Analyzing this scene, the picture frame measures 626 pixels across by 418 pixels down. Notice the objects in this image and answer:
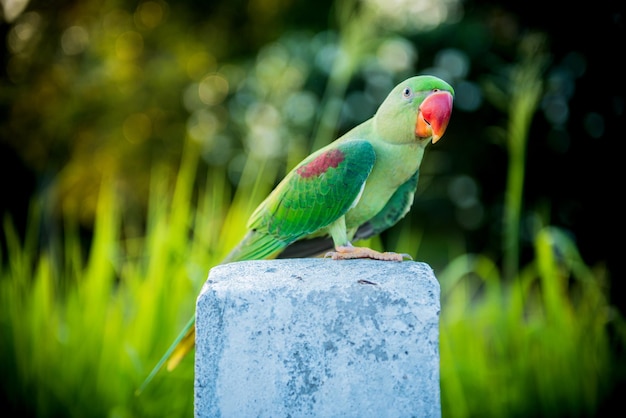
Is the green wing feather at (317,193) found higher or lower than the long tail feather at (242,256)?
higher

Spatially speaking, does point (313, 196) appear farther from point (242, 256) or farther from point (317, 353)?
point (317, 353)

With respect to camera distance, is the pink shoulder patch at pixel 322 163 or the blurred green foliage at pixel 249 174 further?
the blurred green foliage at pixel 249 174

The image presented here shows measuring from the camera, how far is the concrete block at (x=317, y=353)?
54.4 inches

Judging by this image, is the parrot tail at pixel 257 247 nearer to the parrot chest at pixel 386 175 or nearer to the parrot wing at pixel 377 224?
the parrot wing at pixel 377 224

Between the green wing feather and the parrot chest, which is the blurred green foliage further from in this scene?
the parrot chest

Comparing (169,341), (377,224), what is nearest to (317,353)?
(377,224)

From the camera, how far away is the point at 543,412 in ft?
7.66

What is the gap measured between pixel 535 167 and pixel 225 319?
13.4 ft

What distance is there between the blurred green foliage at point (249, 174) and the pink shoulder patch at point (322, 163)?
804 millimetres

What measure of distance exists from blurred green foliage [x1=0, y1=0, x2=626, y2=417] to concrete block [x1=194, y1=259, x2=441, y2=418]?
89 centimetres

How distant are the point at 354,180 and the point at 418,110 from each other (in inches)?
9.9

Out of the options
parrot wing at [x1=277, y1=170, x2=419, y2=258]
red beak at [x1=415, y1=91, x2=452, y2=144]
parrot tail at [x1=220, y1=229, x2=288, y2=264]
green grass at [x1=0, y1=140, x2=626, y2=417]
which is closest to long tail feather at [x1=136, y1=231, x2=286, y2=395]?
parrot tail at [x1=220, y1=229, x2=288, y2=264]

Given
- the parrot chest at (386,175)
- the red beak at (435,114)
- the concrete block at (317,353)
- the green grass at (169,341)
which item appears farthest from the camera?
the green grass at (169,341)

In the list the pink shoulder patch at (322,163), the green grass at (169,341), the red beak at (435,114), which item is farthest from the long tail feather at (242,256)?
the red beak at (435,114)
